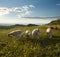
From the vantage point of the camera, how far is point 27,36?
76.5 ft

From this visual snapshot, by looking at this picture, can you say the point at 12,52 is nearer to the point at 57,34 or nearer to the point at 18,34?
the point at 18,34

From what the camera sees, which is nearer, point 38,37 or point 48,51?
point 48,51

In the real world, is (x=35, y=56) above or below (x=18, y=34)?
below

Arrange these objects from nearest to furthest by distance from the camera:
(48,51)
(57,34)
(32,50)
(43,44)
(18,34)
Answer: (32,50), (48,51), (43,44), (18,34), (57,34)

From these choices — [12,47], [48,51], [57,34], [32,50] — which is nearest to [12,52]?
[12,47]

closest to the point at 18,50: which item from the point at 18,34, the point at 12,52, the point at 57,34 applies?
the point at 12,52

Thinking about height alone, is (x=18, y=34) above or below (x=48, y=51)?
above

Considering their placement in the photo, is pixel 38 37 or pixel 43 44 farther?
pixel 38 37

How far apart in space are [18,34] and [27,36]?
1.39m

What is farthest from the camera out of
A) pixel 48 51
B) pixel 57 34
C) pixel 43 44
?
pixel 57 34

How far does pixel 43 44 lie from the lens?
2059 centimetres

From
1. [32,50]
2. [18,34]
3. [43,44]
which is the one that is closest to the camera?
[32,50]

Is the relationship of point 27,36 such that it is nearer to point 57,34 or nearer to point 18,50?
point 57,34

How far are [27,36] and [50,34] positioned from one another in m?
2.49
